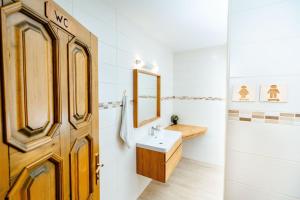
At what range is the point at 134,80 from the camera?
2.03 m

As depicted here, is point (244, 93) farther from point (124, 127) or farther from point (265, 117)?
point (124, 127)

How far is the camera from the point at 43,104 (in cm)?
69

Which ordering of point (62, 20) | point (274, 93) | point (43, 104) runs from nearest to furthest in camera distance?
point (43, 104), point (62, 20), point (274, 93)

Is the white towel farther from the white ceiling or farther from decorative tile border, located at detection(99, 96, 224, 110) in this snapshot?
the white ceiling

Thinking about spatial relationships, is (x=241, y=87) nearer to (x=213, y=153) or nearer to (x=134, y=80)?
(x=134, y=80)

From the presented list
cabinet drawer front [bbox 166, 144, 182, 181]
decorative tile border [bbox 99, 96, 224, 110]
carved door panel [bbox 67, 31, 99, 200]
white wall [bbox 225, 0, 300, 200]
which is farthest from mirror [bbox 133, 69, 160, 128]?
white wall [bbox 225, 0, 300, 200]

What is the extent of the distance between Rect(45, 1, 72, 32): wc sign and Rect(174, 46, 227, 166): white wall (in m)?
2.85

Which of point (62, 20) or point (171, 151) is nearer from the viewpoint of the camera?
point (62, 20)

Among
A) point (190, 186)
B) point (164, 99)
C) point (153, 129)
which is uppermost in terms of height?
point (164, 99)

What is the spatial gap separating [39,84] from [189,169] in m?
3.18

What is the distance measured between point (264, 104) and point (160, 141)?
1.58 m

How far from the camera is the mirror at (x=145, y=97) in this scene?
6.76 ft

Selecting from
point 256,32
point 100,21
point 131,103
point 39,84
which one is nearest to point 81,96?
point 39,84

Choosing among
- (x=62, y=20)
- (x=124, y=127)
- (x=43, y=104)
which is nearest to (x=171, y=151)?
(x=124, y=127)
